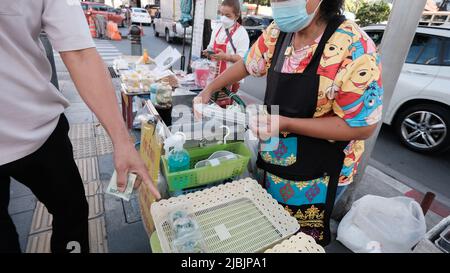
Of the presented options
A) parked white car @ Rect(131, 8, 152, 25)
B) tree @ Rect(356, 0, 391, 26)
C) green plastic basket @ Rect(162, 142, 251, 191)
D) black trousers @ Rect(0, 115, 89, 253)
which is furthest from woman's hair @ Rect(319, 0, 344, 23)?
parked white car @ Rect(131, 8, 152, 25)

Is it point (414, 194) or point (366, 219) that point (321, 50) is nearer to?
point (366, 219)

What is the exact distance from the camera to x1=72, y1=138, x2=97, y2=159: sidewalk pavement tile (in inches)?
124

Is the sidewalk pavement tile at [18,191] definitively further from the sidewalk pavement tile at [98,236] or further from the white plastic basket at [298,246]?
the white plastic basket at [298,246]

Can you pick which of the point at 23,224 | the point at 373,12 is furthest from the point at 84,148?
the point at 373,12

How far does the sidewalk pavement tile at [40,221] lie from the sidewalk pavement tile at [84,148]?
917 mm

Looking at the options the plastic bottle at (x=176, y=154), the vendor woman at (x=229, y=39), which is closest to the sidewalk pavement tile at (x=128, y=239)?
the plastic bottle at (x=176, y=154)

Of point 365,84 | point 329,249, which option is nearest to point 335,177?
point 365,84

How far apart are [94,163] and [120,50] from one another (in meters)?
8.39

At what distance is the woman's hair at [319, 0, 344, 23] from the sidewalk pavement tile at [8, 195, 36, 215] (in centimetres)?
273

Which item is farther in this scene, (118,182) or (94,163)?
(94,163)

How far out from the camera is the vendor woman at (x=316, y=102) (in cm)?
102

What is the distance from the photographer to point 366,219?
2098 mm

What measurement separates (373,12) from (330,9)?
15.1m

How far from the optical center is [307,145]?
1.19 metres
